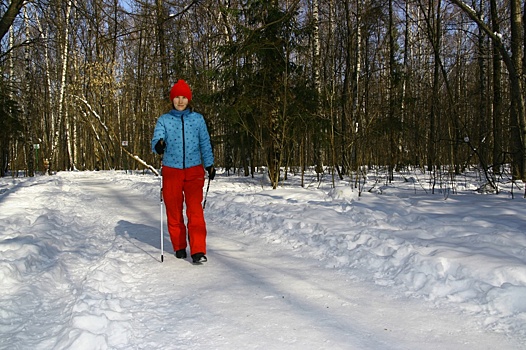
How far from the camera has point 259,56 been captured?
40.0 ft

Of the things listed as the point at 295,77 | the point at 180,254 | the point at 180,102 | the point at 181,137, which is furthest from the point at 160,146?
the point at 295,77

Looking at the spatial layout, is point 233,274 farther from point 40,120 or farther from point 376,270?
point 40,120

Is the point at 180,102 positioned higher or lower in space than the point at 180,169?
higher

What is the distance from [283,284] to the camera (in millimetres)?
3561

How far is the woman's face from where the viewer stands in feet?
14.8

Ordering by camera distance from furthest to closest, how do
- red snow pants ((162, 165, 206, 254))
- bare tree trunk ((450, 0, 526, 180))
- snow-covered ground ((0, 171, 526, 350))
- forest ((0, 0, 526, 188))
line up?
bare tree trunk ((450, 0, 526, 180)) < forest ((0, 0, 526, 188)) < red snow pants ((162, 165, 206, 254)) < snow-covered ground ((0, 171, 526, 350))

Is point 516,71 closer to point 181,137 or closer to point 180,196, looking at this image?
point 181,137

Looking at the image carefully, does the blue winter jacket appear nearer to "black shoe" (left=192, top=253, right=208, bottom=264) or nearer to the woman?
the woman

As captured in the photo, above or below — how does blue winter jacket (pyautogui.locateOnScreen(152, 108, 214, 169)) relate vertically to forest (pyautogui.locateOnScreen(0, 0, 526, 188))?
below

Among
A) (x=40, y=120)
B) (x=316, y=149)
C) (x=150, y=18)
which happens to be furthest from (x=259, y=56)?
(x=40, y=120)

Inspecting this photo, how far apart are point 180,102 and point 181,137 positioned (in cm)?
44

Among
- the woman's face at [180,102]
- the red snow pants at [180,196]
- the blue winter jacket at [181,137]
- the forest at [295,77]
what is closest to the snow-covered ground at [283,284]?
the red snow pants at [180,196]

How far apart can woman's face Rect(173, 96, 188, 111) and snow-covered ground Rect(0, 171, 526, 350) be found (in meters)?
1.85

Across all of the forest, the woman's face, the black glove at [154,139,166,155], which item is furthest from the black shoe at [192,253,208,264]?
the forest
